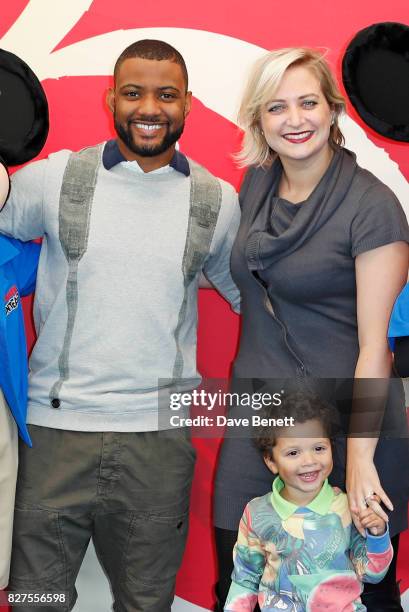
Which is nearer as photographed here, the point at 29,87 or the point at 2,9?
the point at 29,87

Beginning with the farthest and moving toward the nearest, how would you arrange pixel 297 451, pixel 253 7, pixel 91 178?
pixel 253 7 < pixel 91 178 < pixel 297 451

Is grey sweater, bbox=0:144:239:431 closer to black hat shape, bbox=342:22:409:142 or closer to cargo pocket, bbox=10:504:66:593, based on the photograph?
cargo pocket, bbox=10:504:66:593

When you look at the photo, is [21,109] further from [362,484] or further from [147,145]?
[362,484]

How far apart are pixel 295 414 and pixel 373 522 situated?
9.9 inches

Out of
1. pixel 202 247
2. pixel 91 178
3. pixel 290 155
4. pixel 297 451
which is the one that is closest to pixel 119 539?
pixel 297 451

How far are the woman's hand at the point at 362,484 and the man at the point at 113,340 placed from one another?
0.37 metres

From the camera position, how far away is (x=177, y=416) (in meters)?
1.74

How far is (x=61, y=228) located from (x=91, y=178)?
4.9 inches

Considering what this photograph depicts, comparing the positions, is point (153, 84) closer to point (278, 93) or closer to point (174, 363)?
point (278, 93)

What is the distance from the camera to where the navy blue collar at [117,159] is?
1698 millimetres

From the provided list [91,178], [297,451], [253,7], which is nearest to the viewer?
[297,451]

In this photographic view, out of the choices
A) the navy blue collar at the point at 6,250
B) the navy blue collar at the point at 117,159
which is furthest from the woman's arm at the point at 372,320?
the navy blue collar at the point at 6,250

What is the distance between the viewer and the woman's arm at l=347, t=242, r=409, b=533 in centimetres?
155

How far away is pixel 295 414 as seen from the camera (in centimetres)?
160
